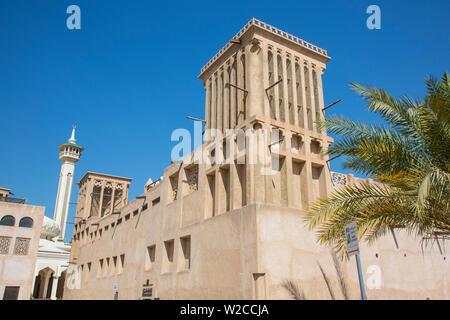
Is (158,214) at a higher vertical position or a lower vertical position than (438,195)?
higher

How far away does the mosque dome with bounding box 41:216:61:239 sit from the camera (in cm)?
5228

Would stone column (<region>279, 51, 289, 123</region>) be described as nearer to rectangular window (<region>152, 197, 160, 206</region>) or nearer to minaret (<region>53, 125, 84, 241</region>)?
rectangular window (<region>152, 197, 160, 206</region>)

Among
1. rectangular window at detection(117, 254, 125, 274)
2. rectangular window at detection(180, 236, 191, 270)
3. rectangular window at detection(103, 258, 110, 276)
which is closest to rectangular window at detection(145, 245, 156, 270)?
rectangular window at detection(180, 236, 191, 270)

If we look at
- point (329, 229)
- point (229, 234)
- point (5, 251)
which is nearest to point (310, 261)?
point (229, 234)

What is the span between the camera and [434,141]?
26.8 feet

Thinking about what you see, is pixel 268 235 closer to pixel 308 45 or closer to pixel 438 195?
pixel 438 195

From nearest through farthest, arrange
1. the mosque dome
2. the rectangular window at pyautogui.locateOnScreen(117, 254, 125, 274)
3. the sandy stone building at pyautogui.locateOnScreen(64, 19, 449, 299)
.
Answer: the sandy stone building at pyautogui.locateOnScreen(64, 19, 449, 299) → the rectangular window at pyautogui.locateOnScreen(117, 254, 125, 274) → the mosque dome

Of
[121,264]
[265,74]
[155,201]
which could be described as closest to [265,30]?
[265,74]

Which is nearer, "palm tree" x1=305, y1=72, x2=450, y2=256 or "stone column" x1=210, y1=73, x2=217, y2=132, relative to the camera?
"palm tree" x1=305, y1=72, x2=450, y2=256

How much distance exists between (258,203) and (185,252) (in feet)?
21.9

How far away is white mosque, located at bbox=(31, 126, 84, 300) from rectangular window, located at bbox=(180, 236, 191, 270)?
95.3 feet

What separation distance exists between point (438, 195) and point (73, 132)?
2470 inches

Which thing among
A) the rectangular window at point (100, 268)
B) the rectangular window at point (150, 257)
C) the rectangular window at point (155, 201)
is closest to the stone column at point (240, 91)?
the rectangular window at point (155, 201)

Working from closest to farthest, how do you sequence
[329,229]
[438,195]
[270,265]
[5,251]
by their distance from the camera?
1. [438,195]
2. [329,229]
3. [270,265]
4. [5,251]
